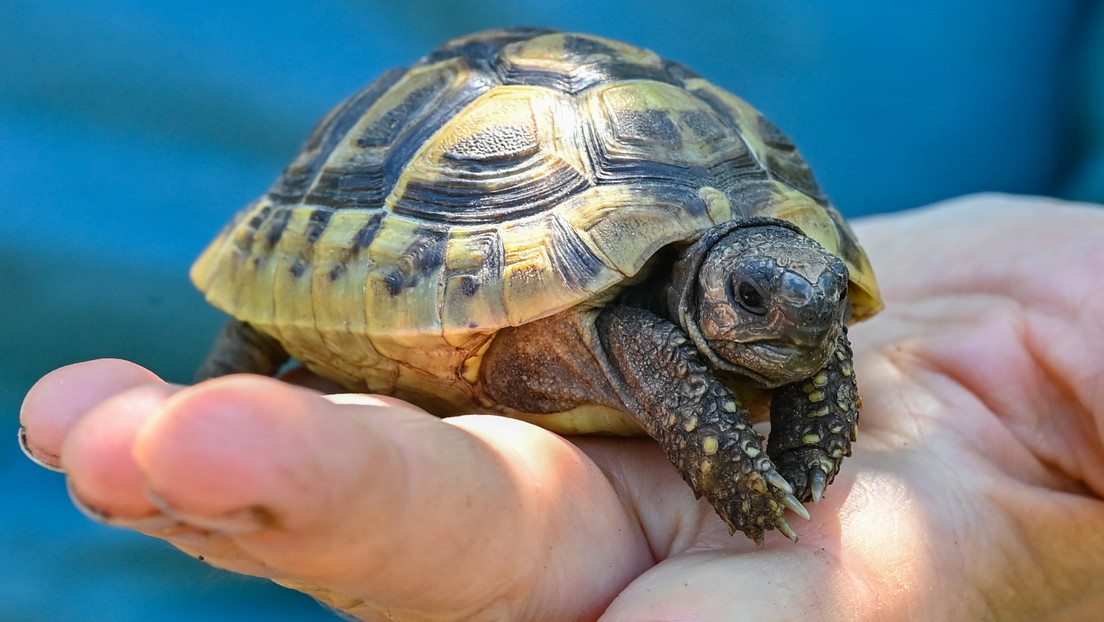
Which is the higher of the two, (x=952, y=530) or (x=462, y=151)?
(x=462, y=151)

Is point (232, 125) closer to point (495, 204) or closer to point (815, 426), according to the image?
point (495, 204)

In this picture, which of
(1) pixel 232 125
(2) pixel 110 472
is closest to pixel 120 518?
(2) pixel 110 472

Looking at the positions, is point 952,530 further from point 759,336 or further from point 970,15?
point 970,15

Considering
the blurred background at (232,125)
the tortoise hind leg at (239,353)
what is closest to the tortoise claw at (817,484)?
the tortoise hind leg at (239,353)

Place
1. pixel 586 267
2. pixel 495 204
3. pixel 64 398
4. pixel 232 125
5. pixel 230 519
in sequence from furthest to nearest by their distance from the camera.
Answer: pixel 232 125 < pixel 495 204 < pixel 586 267 < pixel 64 398 < pixel 230 519

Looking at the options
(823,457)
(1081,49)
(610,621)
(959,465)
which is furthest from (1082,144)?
(610,621)

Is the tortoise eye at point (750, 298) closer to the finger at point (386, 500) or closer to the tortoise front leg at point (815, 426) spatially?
the tortoise front leg at point (815, 426)

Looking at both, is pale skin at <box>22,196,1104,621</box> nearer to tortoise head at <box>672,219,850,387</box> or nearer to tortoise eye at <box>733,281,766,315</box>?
tortoise head at <box>672,219,850,387</box>
